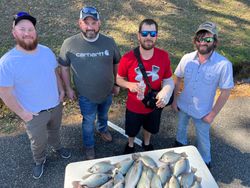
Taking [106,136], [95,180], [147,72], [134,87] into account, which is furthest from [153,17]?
[95,180]

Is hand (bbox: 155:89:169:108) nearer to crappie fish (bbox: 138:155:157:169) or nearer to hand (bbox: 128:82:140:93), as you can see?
hand (bbox: 128:82:140:93)

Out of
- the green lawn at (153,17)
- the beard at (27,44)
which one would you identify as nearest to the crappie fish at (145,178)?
the beard at (27,44)

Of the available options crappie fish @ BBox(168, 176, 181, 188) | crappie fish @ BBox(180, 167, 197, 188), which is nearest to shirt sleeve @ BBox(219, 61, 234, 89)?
crappie fish @ BBox(180, 167, 197, 188)

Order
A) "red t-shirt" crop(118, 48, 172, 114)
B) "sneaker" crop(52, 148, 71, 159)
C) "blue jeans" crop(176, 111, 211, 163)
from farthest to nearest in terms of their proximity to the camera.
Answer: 1. "sneaker" crop(52, 148, 71, 159)
2. "blue jeans" crop(176, 111, 211, 163)
3. "red t-shirt" crop(118, 48, 172, 114)

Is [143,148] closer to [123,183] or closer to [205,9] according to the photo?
[123,183]

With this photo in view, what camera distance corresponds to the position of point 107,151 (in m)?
4.84

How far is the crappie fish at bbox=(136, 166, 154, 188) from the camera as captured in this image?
2783 mm

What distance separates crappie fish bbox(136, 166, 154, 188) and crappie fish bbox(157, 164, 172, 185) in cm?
9

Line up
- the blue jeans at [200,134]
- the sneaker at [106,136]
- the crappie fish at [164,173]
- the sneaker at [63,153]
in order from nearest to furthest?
1. the crappie fish at [164,173]
2. the blue jeans at [200,134]
3. the sneaker at [63,153]
4. the sneaker at [106,136]

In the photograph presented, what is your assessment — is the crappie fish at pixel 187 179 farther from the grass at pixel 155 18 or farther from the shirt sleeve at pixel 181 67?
the grass at pixel 155 18

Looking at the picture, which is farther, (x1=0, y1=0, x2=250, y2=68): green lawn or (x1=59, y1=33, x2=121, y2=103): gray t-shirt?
(x1=0, y1=0, x2=250, y2=68): green lawn

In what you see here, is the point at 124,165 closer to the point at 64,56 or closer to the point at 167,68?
the point at 167,68

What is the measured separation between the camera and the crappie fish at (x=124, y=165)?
2970 millimetres

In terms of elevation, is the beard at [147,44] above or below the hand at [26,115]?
above
